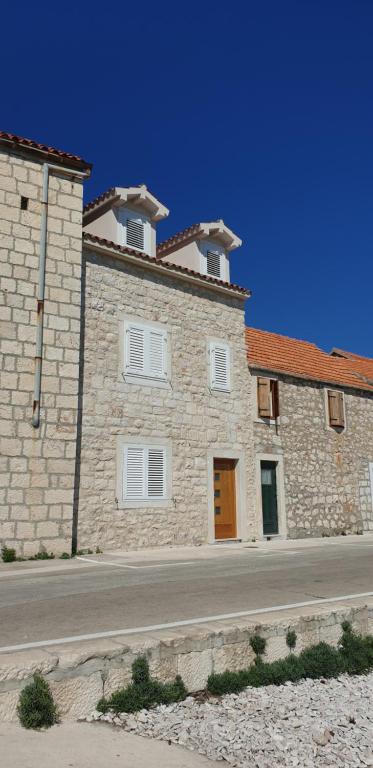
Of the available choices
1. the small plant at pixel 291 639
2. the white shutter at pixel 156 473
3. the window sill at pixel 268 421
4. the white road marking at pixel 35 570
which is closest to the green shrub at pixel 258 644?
the small plant at pixel 291 639

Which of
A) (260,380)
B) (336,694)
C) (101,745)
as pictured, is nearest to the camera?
(101,745)

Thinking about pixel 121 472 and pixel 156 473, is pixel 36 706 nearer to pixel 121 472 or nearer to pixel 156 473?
pixel 121 472

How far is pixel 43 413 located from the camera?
11742 mm

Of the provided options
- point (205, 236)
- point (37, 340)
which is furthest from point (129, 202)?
point (37, 340)

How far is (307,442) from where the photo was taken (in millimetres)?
18047

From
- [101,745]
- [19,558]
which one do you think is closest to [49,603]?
[101,745]

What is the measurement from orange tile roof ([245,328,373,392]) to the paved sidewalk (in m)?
13.6

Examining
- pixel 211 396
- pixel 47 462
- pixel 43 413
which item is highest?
pixel 211 396

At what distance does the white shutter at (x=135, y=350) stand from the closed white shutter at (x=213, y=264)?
3623 millimetres

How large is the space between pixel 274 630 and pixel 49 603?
2.53 meters

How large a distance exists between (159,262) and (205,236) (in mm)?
2540

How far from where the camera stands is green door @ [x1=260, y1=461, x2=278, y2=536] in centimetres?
1652

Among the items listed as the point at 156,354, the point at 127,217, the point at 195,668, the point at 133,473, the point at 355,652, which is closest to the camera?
the point at 195,668

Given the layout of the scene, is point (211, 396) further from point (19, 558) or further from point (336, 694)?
point (336, 694)
